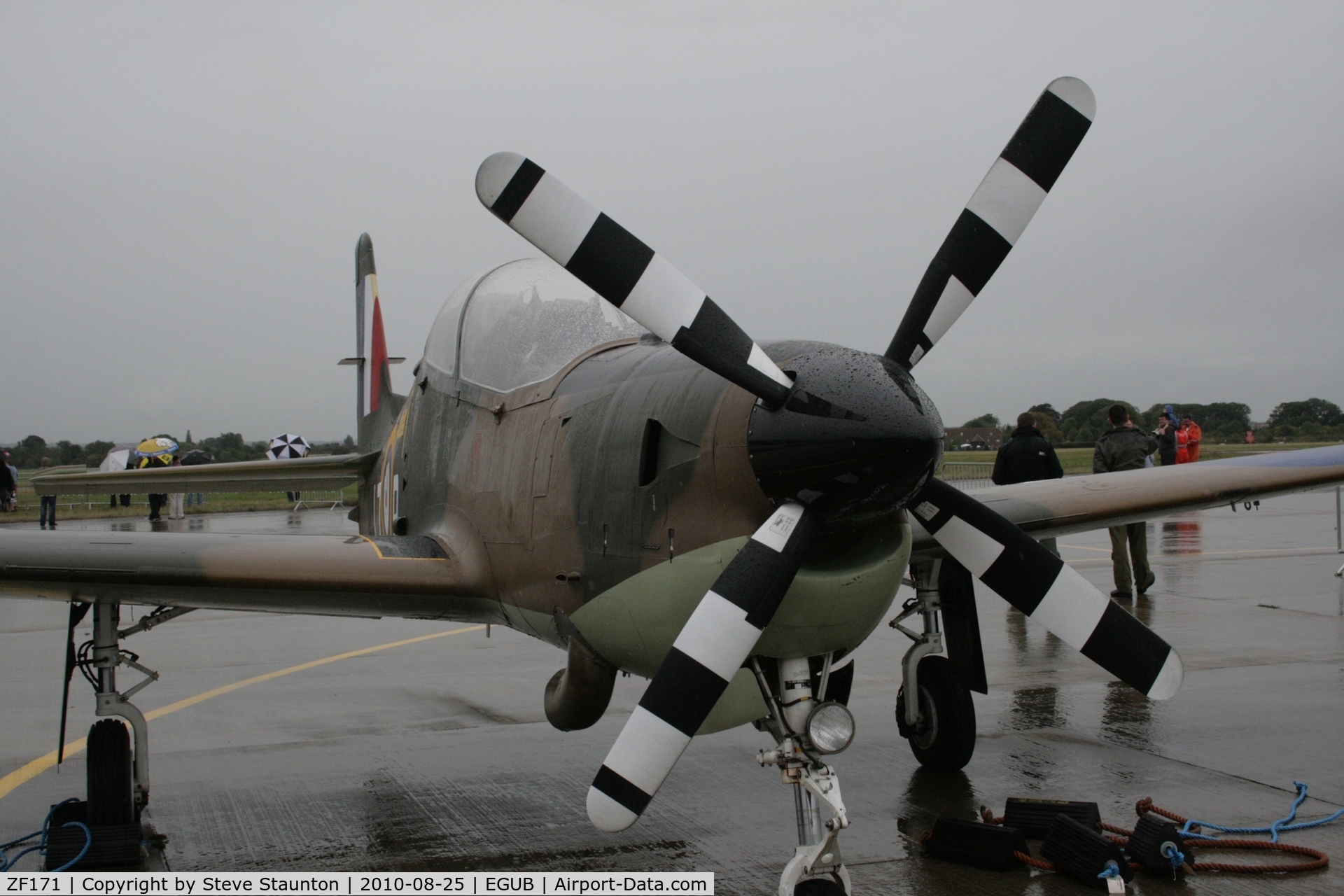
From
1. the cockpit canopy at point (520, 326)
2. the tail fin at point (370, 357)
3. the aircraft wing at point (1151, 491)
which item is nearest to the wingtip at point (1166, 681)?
the aircraft wing at point (1151, 491)

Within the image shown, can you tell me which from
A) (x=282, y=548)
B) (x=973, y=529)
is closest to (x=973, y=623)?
(x=973, y=529)

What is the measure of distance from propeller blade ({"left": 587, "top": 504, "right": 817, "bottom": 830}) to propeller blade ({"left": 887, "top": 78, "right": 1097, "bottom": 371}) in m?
0.93

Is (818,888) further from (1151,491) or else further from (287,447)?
(287,447)

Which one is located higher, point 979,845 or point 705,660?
point 705,660

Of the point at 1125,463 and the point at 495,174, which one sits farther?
the point at 1125,463

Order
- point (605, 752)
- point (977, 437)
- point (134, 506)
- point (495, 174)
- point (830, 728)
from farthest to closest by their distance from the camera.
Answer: point (977, 437) → point (134, 506) → point (605, 752) → point (830, 728) → point (495, 174)

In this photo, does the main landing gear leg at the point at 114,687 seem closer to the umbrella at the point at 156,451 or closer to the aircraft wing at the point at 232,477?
the aircraft wing at the point at 232,477

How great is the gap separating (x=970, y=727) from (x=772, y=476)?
3.01m

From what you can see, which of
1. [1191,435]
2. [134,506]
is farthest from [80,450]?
[1191,435]

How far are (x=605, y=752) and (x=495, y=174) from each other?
395 centimetres

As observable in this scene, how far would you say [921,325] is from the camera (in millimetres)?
3596

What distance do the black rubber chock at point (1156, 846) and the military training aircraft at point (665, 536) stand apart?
0.79 meters

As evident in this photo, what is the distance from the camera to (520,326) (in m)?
5.31

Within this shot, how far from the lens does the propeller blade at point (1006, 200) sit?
3.69m
